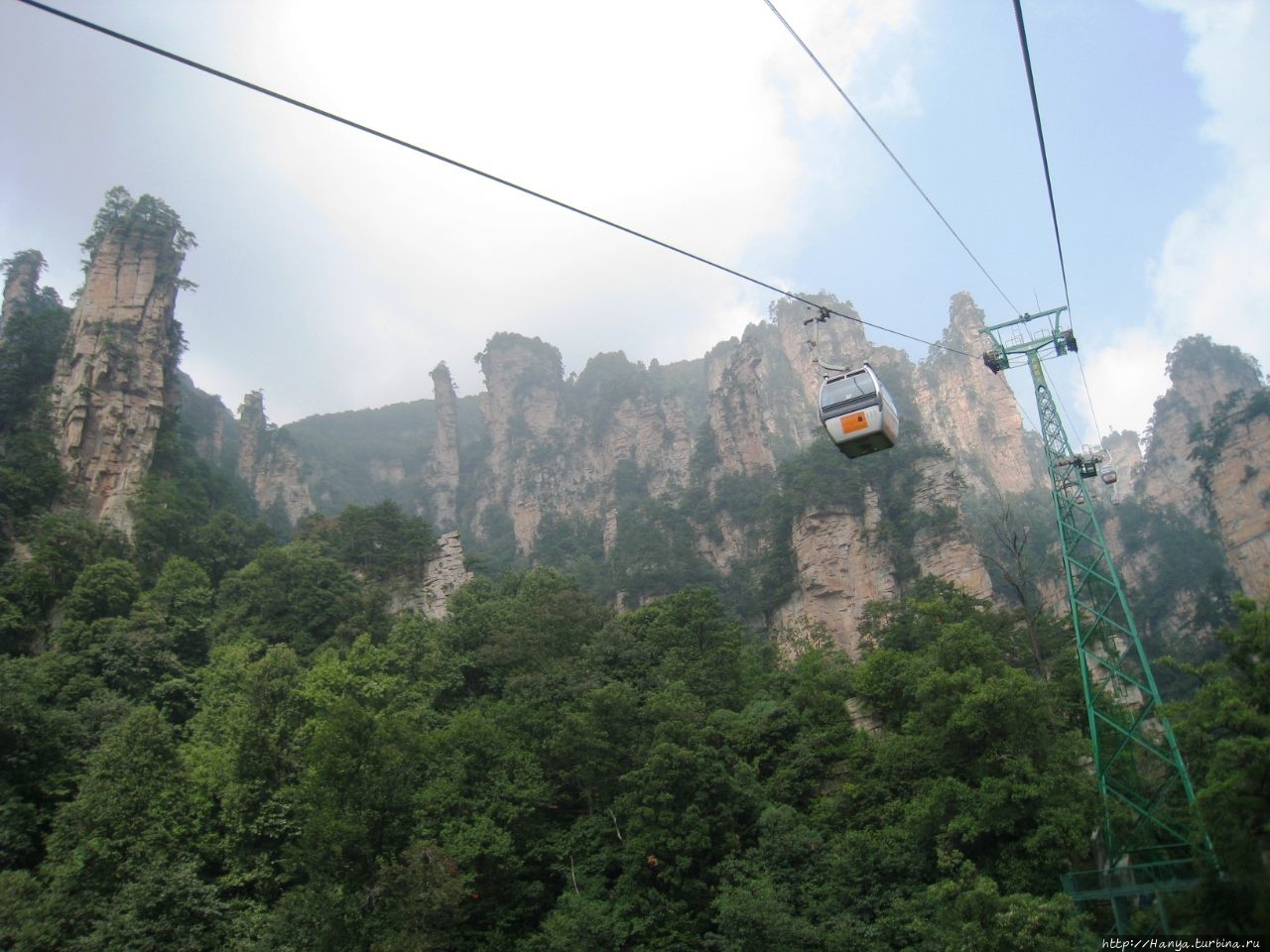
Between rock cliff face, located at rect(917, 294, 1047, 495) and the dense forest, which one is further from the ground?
rock cliff face, located at rect(917, 294, 1047, 495)

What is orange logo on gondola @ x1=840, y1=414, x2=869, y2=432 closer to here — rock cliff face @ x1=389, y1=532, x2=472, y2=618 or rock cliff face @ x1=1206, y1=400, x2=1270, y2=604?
rock cliff face @ x1=389, y1=532, x2=472, y2=618

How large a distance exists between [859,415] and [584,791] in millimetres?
12972

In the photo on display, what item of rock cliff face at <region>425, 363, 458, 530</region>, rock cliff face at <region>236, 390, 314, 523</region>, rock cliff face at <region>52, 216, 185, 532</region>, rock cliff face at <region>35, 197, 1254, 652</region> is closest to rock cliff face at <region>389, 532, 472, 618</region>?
rock cliff face at <region>35, 197, 1254, 652</region>

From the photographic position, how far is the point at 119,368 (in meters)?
42.0

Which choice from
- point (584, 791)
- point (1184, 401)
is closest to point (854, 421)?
point (584, 791)

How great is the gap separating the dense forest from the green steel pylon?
56cm

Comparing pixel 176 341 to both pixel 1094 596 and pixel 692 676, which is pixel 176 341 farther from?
pixel 1094 596

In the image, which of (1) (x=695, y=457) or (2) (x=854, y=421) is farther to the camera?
(1) (x=695, y=457)

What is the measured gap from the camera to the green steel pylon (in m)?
12.6

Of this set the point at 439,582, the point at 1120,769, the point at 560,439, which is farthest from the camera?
the point at 560,439

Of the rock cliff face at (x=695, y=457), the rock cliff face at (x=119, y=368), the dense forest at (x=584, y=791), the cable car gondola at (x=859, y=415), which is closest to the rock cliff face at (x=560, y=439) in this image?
the rock cliff face at (x=695, y=457)

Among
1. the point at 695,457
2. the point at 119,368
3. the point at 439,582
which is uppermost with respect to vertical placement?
the point at 695,457

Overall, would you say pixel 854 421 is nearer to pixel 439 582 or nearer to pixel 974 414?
pixel 439 582

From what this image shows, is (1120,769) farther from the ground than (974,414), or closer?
closer
